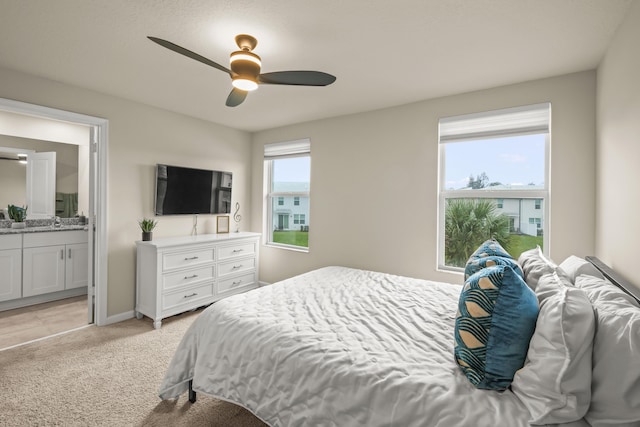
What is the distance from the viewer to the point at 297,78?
1999mm

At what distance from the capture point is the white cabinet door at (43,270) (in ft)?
12.5

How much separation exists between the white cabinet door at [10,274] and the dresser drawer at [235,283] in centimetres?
237

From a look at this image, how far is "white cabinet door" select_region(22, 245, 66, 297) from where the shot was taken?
3801 mm

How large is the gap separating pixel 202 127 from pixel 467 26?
337cm

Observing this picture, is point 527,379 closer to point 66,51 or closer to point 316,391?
point 316,391

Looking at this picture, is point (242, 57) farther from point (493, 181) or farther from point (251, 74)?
point (493, 181)

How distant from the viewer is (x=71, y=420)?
188 cm

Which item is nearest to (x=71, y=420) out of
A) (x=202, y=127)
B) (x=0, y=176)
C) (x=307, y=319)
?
(x=307, y=319)

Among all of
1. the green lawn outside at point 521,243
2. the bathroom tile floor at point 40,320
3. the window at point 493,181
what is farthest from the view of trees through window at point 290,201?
the bathroom tile floor at point 40,320

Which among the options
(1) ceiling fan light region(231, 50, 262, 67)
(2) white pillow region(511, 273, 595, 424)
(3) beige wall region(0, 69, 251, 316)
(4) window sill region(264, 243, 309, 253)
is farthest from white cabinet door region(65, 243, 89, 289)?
(2) white pillow region(511, 273, 595, 424)

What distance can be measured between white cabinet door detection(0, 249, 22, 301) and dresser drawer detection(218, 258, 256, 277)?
2368 mm

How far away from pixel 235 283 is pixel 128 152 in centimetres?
202

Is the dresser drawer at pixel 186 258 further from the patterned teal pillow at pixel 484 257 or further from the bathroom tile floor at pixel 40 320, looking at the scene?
the patterned teal pillow at pixel 484 257

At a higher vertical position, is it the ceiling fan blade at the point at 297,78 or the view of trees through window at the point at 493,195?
the ceiling fan blade at the point at 297,78
